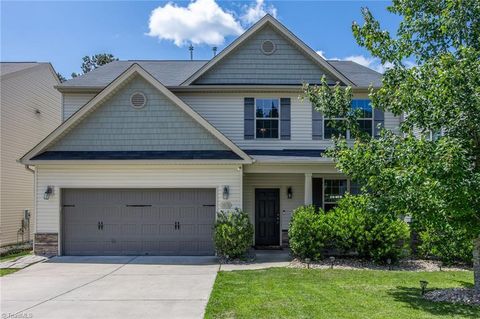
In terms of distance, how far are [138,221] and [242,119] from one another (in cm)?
502

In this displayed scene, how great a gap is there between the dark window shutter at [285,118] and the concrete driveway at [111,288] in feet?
16.9

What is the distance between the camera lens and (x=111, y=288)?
8773 millimetres

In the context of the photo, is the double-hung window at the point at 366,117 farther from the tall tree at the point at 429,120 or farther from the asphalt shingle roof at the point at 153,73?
the asphalt shingle roof at the point at 153,73

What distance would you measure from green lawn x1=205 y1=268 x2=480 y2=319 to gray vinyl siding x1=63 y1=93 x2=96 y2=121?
8637 millimetres

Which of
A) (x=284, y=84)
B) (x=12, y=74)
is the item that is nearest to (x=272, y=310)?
(x=284, y=84)

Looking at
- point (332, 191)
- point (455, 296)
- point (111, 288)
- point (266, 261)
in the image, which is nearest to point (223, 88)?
Result: point (332, 191)

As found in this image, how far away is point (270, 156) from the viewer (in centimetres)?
1368

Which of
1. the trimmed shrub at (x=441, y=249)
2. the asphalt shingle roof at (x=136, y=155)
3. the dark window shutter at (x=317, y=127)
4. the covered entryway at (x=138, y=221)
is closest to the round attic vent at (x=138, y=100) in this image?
the asphalt shingle roof at (x=136, y=155)

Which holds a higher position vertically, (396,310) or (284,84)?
(284,84)

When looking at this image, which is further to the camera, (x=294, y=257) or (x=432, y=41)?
(x=294, y=257)

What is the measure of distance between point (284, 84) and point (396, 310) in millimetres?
9607

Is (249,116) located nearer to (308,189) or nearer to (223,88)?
(223,88)

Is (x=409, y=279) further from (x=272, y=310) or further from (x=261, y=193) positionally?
(x=261, y=193)

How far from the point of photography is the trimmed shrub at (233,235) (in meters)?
12.0
